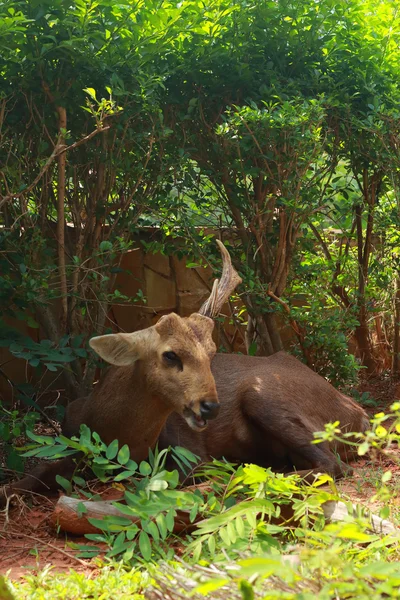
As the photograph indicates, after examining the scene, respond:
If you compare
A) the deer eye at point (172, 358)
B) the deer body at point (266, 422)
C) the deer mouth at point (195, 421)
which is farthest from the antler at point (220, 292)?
the deer mouth at point (195, 421)

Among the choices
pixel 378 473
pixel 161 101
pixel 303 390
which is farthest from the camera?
pixel 161 101

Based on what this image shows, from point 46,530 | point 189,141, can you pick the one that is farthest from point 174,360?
point 189,141

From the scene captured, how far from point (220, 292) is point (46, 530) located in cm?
214

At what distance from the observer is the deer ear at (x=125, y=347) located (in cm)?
493

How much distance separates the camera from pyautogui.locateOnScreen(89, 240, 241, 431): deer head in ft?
15.3

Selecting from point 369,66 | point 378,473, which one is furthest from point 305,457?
point 369,66

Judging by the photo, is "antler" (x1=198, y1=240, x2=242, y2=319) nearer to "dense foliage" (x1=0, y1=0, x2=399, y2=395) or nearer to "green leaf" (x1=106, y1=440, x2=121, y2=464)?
"dense foliage" (x1=0, y1=0, x2=399, y2=395)

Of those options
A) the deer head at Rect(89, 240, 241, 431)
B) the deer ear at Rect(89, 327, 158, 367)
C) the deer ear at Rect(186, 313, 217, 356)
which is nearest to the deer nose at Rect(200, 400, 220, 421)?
the deer head at Rect(89, 240, 241, 431)

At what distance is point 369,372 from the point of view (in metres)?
8.55

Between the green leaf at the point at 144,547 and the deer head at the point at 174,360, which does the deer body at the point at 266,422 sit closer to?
the deer head at the point at 174,360

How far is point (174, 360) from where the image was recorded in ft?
16.0

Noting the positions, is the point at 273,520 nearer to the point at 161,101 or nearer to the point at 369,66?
the point at 161,101

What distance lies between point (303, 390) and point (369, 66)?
303 cm

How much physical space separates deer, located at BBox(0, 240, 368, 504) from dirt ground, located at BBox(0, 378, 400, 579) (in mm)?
170
